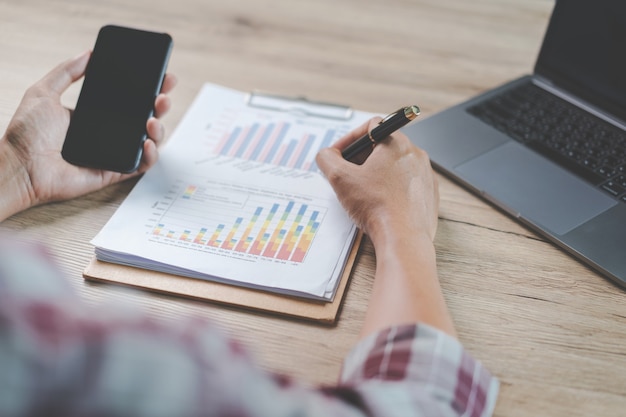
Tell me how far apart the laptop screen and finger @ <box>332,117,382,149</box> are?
379mm

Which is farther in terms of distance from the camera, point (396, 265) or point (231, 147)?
point (231, 147)

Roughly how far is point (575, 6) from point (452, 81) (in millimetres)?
247

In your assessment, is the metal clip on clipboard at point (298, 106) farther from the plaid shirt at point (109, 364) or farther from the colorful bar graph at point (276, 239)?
the plaid shirt at point (109, 364)

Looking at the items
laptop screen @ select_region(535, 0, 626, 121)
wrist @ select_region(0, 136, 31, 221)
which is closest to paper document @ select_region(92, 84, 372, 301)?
wrist @ select_region(0, 136, 31, 221)

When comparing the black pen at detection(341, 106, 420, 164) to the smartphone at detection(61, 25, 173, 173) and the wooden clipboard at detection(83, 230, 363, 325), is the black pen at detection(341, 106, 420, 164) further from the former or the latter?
the smartphone at detection(61, 25, 173, 173)

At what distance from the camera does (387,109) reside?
1.11 m

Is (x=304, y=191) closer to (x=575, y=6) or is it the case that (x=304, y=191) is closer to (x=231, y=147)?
(x=231, y=147)

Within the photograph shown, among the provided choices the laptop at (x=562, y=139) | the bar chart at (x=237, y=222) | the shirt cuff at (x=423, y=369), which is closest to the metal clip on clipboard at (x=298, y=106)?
the laptop at (x=562, y=139)

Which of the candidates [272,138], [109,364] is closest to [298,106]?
[272,138]

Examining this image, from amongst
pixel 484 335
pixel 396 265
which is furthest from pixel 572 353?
pixel 396 265

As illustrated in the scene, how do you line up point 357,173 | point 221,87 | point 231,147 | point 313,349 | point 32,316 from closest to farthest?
point 32,316 < point 313,349 < point 357,173 < point 231,147 < point 221,87

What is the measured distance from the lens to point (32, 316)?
14.9 inches

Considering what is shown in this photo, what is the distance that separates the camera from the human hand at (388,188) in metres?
0.79

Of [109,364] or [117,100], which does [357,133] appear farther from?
[109,364]
